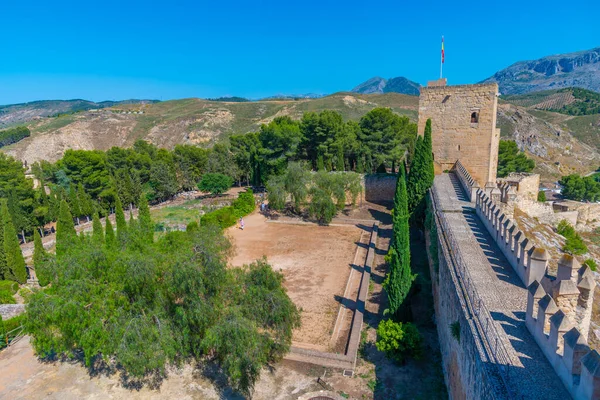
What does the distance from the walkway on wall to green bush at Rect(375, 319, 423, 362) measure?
94.6 inches

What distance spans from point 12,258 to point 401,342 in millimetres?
19151

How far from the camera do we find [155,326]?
8.29m

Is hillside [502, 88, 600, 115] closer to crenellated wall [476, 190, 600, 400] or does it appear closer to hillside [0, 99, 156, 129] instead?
crenellated wall [476, 190, 600, 400]

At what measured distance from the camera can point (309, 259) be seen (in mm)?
18156

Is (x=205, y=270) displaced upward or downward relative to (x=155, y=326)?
upward

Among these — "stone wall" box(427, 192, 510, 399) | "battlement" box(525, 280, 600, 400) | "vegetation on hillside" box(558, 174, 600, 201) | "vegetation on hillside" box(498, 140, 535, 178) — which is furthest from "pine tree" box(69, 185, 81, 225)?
"vegetation on hillside" box(558, 174, 600, 201)

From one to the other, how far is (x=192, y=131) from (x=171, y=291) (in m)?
71.1

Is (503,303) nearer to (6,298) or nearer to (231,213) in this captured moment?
(6,298)

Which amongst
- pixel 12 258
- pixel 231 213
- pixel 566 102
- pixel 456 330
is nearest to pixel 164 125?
pixel 231 213

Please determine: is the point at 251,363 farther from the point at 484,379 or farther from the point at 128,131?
the point at 128,131

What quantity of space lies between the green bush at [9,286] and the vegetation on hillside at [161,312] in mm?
10069

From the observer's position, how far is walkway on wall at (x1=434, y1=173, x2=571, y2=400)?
15.7ft

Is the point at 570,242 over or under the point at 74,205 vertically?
over

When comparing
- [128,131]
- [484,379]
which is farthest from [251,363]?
[128,131]
